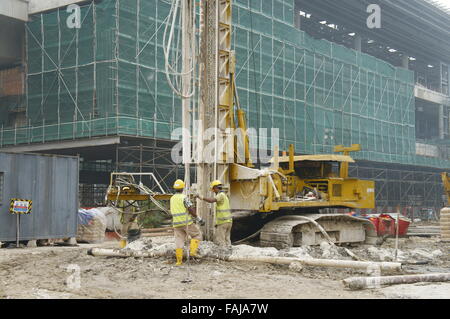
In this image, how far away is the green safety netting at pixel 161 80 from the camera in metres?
31.5

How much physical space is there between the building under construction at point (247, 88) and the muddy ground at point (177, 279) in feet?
50.8

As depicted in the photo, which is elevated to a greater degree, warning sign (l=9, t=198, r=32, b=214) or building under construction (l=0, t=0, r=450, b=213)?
building under construction (l=0, t=0, r=450, b=213)

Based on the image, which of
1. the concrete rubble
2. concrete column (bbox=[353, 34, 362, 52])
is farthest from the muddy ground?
concrete column (bbox=[353, 34, 362, 52])

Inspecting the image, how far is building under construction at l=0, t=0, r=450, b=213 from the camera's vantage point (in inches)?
1249

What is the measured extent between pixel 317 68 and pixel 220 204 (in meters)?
33.5

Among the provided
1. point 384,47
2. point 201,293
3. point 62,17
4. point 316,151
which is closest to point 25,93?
point 62,17

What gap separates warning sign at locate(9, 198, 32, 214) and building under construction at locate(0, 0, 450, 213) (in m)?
12.5

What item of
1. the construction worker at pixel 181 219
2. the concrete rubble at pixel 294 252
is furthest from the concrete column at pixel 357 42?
the construction worker at pixel 181 219

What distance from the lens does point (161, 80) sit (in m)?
Answer: 33.1

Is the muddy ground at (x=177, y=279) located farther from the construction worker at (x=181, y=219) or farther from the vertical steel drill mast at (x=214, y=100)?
the vertical steel drill mast at (x=214, y=100)

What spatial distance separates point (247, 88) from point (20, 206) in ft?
75.4

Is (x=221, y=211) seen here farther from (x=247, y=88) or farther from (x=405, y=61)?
(x=405, y=61)

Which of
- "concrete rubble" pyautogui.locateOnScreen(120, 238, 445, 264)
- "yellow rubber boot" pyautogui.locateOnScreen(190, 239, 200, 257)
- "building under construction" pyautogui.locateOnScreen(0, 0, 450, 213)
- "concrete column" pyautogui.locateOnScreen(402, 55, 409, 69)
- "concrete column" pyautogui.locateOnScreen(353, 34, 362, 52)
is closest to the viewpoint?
"yellow rubber boot" pyautogui.locateOnScreen(190, 239, 200, 257)

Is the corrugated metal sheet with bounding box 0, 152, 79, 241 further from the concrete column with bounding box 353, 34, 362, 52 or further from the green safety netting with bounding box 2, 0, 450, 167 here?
the concrete column with bounding box 353, 34, 362, 52
